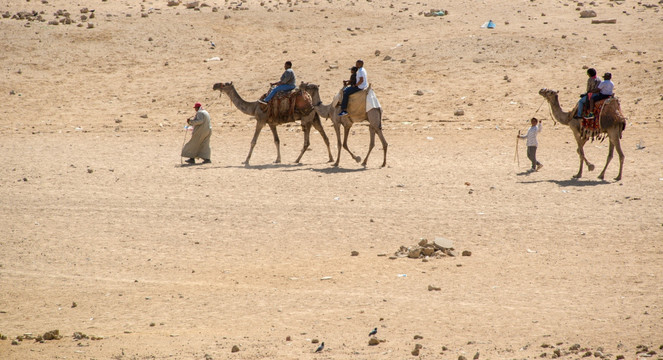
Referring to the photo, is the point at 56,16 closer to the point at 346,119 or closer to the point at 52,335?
the point at 346,119

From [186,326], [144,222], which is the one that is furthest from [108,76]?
[186,326]

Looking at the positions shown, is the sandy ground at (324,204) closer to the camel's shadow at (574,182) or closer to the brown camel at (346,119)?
the camel's shadow at (574,182)

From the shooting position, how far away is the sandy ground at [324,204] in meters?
8.24

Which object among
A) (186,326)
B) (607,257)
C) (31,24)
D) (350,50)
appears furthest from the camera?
(31,24)

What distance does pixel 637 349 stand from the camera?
23.8 ft

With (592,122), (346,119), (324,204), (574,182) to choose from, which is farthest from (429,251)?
(346,119)

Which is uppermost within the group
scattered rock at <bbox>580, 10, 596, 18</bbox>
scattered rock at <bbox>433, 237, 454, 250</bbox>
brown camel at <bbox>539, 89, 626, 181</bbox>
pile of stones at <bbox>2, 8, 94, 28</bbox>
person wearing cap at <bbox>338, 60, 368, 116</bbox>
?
scattered rock at <bbox>580, 10, 596, 18</bbox>

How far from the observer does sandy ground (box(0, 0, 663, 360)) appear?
8.24 meters

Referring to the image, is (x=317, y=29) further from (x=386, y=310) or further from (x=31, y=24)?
(x=386, y=310)

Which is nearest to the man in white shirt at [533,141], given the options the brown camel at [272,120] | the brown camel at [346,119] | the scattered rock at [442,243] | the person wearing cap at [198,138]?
the brown camel at [346,119]

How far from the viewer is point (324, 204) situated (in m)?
13.9

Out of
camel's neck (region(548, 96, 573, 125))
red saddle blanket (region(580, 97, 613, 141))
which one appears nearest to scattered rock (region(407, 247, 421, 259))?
red saddle blanket (region(580, 97, 613, 141))

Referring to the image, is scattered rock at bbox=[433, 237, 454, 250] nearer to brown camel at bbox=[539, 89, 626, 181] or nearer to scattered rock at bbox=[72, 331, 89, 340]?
scattered rock at bbox=[72, 331, 89, 340]

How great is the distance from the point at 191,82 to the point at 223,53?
3.39 meters
